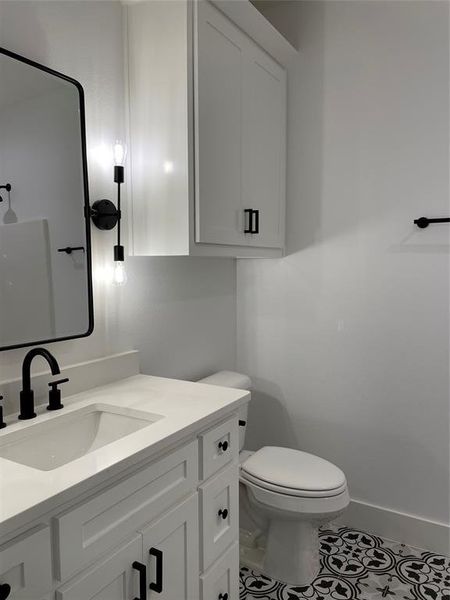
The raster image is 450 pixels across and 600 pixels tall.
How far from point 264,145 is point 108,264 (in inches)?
36.8

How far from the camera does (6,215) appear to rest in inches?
53.7

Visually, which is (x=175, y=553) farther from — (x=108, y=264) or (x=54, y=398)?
(x=108, y=264)

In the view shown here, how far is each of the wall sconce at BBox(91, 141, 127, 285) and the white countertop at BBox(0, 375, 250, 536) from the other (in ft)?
1.31

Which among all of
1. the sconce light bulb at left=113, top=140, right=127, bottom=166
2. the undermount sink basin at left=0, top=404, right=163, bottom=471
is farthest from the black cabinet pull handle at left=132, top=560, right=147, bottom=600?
the sconce light bulb at left=113, top=140, right=127, bottom=166

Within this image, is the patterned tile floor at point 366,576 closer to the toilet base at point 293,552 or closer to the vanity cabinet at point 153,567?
the toilet base at point 293,552

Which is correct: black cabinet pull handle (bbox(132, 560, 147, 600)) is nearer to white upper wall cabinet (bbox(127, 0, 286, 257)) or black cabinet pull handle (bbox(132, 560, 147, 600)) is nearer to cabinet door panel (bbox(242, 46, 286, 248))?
white upper wall cabinet (bbox(127, 0, 286, 257))

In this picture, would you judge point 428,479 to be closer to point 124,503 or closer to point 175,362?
point 175,362

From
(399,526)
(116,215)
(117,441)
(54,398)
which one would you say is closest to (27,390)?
(54,398)

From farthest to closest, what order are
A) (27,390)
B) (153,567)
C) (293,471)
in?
(293,471), (27,390), (153,567)

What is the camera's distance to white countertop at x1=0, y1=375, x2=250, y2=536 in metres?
0.91

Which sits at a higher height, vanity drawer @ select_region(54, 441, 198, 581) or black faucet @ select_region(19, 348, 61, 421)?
black faucet @ select_region(19, 348, 61, 421)

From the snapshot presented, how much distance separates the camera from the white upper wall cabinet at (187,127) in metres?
1.68

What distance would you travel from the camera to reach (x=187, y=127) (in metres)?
1.67

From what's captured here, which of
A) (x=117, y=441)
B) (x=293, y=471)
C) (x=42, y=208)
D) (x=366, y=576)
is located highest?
(x=42, y=208)
